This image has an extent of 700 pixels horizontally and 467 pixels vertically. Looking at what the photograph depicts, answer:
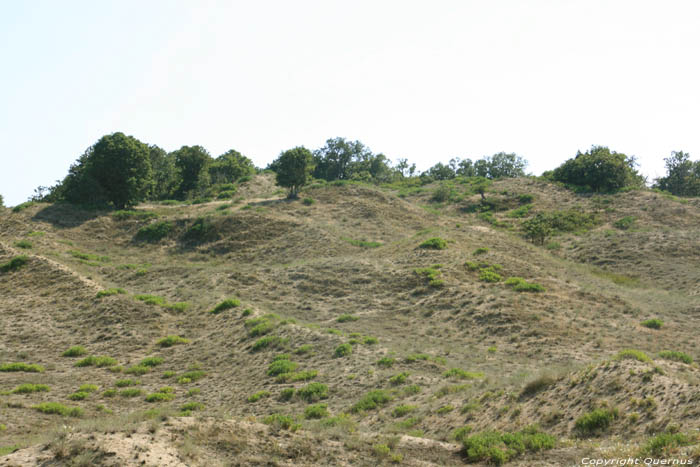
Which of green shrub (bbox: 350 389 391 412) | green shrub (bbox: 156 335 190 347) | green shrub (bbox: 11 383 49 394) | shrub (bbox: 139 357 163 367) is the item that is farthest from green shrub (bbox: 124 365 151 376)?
green shrub (bbox: 350 389 391 412)

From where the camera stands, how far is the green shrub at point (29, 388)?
811 inches

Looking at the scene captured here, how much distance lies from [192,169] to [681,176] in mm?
76626

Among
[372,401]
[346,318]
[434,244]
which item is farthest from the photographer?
[434,244]

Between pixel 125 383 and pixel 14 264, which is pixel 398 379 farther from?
pixel 14 264

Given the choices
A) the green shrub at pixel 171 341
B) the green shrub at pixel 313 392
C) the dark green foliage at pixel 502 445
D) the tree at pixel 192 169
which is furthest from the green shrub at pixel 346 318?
the tree at pixel 192 169

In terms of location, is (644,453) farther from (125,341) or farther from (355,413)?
(125,341)

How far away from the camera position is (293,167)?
6003 centimetres

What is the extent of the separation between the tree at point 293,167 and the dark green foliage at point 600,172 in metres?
36.0

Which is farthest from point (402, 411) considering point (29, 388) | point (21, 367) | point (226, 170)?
point (226, 170)

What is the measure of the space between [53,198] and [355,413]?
222ft

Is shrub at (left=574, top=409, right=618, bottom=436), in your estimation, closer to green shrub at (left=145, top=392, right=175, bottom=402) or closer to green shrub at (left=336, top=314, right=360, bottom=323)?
green shrub at (left=145, top=392, right=175, bottom=402)

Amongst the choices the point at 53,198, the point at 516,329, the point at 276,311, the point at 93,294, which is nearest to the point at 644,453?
the point at 516,329

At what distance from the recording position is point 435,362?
2248 cm

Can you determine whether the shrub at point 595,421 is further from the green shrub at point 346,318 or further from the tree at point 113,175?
the tree at point 113,175
